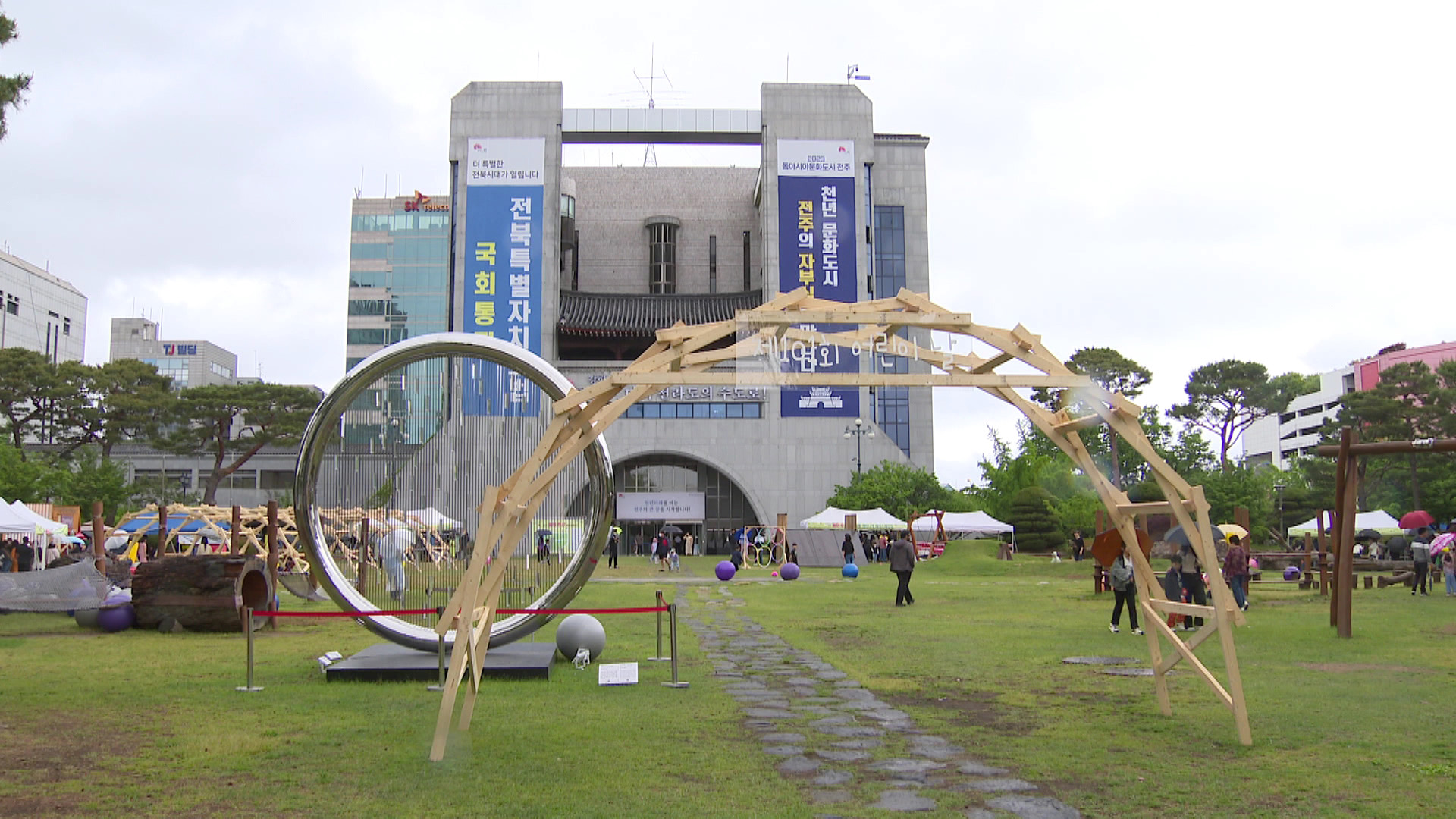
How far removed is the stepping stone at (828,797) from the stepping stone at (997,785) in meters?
0.78

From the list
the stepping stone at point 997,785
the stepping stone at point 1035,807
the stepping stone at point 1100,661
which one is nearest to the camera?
the stepping stone at point 1035,807

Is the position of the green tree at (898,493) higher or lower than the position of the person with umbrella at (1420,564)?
higher

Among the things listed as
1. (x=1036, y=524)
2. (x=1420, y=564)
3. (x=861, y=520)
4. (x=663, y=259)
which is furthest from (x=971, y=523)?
(x=663, y=259)

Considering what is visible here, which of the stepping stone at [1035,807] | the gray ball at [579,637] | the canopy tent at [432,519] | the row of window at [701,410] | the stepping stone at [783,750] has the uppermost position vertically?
the row of window at [701,410]

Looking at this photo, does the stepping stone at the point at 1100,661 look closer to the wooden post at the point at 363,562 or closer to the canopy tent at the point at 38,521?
the wooden post at the point at 363,562

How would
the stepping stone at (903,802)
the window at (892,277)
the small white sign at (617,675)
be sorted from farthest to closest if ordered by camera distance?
1. the window at (892,277)
2. the small white sign at (617,675)
3. the stepping stone at (903,802)

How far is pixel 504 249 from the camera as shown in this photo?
60688 mm

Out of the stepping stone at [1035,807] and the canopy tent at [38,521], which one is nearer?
the stepping stone at [1035,807]

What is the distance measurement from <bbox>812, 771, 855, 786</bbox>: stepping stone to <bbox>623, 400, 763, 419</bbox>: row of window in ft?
185

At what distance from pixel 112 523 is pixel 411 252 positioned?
39.9 m

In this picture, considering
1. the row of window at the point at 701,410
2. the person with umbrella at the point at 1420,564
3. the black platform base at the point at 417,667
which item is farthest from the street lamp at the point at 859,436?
the black platform base at the point at 417,667

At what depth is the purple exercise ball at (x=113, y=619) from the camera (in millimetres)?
18094

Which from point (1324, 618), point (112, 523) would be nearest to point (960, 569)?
point (1324, 618)

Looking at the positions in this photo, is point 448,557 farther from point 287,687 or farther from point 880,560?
point 880,560
